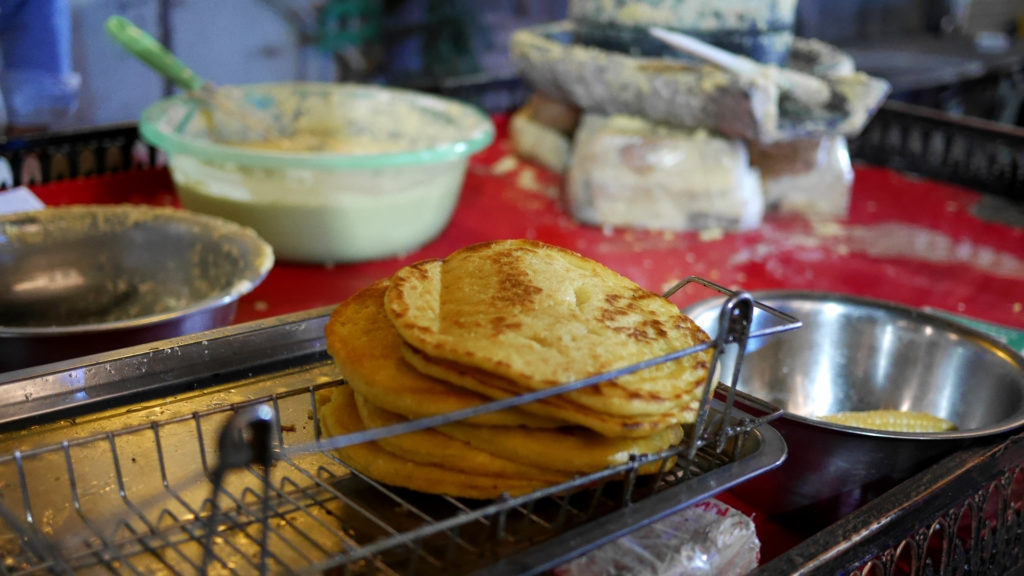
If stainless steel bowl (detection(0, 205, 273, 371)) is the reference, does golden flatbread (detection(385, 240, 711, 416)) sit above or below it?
above

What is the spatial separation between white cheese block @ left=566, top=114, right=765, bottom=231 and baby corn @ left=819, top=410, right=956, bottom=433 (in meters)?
1.10

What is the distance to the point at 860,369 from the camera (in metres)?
1.25

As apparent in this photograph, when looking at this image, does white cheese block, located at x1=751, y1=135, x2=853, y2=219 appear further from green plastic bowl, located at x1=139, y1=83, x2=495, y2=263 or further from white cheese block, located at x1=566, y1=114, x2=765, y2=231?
green plastic bowl, located at x1=139, y1=83, x2=495, y2=263

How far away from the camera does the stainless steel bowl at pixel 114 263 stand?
51.9 inches

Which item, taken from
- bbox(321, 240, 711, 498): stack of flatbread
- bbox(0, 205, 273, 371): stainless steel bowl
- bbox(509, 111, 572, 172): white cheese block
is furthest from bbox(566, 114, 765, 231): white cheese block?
bbox(321, 240, 711, 498): stack of flatbread

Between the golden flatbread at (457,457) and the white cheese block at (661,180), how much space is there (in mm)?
1522

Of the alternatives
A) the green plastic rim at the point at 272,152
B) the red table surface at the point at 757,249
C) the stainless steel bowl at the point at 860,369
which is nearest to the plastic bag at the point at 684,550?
the stainless steel bowl at the point at 860,369

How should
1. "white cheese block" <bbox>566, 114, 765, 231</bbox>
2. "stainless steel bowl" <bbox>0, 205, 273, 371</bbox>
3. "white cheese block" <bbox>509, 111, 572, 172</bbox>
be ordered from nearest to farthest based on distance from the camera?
1. "stainless steel bowl" <bbox>0, 205, 273, 371</bbox>
2. "white cheese block" <bbox>566, 114, 765, 231</bbox>
3. "white cheese block" <bbox>509, 111, 572, 172</bbox>

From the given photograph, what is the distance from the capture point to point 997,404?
42.9 inches

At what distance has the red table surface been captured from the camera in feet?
5.82

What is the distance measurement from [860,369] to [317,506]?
0.88m

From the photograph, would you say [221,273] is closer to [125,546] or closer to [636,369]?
[125,546]

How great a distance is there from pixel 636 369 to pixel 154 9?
261 centimetres

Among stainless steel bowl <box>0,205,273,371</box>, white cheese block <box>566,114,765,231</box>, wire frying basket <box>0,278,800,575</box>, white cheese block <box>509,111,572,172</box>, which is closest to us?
wire frying basket <box>0,278,800,575</box>
